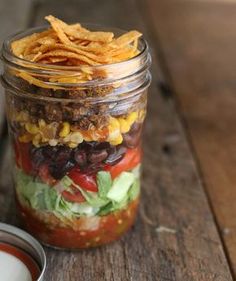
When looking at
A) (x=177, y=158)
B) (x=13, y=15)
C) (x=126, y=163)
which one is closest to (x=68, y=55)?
(x=126, y=163)

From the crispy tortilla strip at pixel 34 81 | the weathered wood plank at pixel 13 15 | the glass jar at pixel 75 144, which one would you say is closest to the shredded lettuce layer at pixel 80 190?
the glass jar at pixel 75 144

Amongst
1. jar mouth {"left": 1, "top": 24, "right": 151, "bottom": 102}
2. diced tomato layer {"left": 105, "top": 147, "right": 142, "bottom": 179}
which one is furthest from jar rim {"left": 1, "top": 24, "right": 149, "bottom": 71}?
diced tomato layer {"left": 105, "top": 147, "right": 142, "bottom": 179}

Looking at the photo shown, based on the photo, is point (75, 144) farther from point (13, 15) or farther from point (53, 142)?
point (13, 15)

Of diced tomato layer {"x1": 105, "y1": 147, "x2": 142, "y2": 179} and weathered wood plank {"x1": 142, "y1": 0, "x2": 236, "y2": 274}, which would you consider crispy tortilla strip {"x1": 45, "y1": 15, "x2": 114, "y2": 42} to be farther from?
weathered wood plank {"x1": 142, "y1": 0, "x2": 236, "y2": 274}

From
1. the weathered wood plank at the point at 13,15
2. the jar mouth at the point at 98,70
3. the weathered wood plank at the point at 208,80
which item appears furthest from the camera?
the weathered wood plank at the point at 13,15

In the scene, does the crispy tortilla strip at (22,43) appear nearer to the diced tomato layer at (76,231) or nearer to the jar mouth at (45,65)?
the jar mouth at (45,65)

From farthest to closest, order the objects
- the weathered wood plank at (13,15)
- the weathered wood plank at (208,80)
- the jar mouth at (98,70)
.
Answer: the weathered wood plank at (13,15), the weathered wood plank at (208,80), the jar mouth at (98,70)

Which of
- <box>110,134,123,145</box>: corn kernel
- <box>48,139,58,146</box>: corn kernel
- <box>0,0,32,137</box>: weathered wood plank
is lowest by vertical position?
<box>0,0,32,137</box>: weathered wood plank
